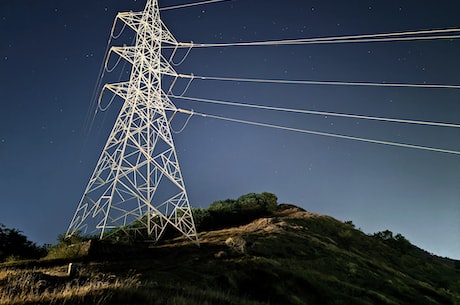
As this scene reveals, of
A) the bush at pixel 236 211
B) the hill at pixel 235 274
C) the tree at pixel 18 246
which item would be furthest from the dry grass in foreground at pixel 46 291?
the bush at pixel 236 211

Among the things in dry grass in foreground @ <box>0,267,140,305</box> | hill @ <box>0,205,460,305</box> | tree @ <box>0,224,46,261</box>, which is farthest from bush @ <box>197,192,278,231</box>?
dry grass in foreground @ <box>0,267,140,305</box>

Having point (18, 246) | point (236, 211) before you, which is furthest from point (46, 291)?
point (236, 211)

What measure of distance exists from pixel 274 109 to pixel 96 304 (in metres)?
9.31

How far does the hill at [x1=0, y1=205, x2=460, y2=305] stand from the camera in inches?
352

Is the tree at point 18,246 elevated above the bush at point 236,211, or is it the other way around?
the bush at point 236,211

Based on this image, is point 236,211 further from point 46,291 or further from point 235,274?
point 46,291

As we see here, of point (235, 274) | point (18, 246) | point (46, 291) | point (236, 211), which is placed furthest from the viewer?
point (236, 211)

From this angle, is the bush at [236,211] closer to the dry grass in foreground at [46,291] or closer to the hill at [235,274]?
the hill at [235,274]

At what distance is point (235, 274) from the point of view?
14711 mm

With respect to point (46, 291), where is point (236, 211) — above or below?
above

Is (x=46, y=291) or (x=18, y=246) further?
(x=18, y=246)

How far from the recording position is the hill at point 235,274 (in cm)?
895

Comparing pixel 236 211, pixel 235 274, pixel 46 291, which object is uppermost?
pixel 236 211

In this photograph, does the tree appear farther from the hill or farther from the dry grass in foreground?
the dry grass in foreground
